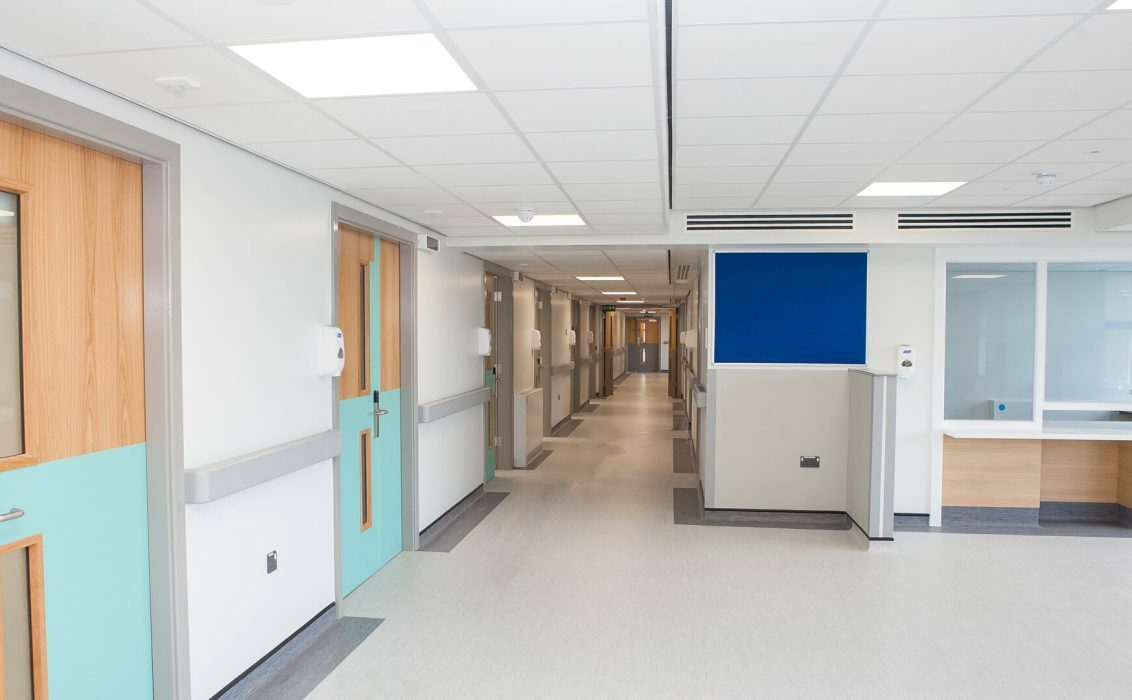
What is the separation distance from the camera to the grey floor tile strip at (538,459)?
8379mm

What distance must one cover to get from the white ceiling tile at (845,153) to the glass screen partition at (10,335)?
326 centimetres

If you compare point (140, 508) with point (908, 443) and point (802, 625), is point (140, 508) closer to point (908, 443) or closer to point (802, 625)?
point (802, 625)

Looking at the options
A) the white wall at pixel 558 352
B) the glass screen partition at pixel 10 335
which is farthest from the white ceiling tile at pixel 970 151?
the white wall at pixel 558 352

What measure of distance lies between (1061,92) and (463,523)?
5.00 m

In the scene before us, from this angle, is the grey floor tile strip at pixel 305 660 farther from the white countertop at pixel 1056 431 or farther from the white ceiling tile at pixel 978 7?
the white countertop at pixel 1056 431

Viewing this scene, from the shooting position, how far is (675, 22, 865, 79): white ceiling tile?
2.09m

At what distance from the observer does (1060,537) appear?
18.1 feet

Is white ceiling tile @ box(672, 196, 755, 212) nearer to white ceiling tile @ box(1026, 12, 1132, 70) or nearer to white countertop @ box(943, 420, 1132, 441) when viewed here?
white ceiling tile @ box(1026, 12, 1132, 70)

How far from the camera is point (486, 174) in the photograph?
3.72 metres

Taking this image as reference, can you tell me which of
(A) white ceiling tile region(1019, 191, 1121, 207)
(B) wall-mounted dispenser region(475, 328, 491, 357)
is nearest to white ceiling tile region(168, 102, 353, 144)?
(B) wall-mounted dispenser region(475, 328, 491, 357)

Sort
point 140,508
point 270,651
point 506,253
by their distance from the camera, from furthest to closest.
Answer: point 506,253 → point 270,651 → point 140,508

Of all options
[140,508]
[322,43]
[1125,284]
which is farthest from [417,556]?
[1125,284]

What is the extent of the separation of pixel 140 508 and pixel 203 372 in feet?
1.92

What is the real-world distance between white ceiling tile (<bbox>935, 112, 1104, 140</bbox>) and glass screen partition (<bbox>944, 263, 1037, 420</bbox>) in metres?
2.94
